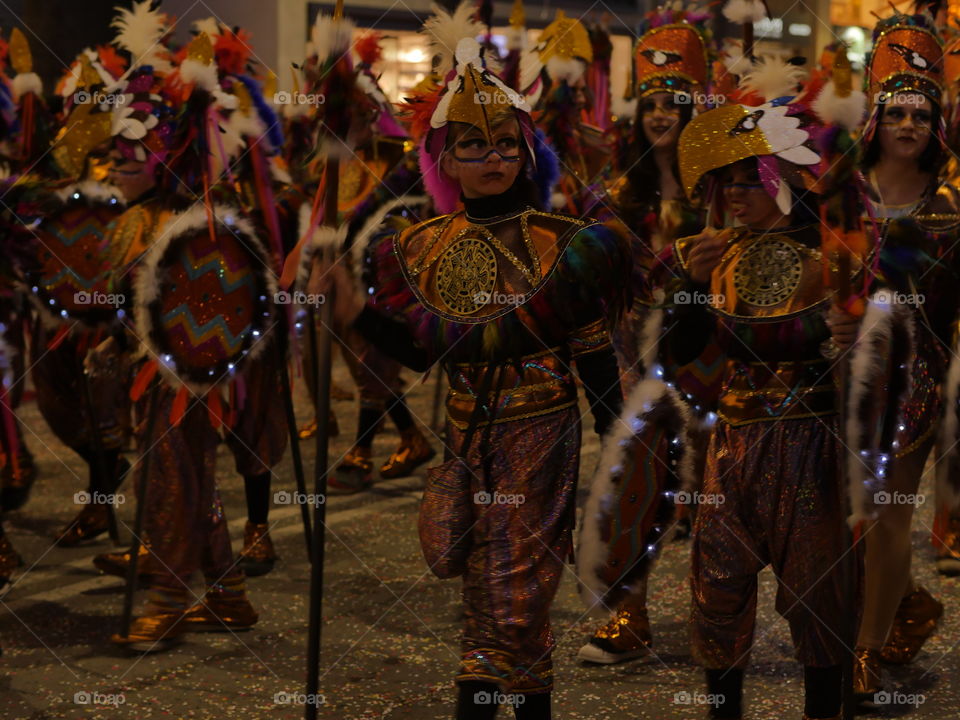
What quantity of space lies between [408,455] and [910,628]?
359 cm

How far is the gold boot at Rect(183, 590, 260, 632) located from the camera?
16.7 feet

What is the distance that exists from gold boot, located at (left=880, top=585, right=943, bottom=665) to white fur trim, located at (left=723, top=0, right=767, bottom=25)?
8.01 feet

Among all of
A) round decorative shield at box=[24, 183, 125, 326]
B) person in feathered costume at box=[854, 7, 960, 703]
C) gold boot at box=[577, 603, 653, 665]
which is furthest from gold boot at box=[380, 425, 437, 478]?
person in feathered costume at box=[854, 7, 960, 703]

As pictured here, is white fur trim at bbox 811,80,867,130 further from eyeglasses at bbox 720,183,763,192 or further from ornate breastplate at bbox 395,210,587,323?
ornate breastplate at bbox 395,210,587,323

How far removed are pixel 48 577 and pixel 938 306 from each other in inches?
152

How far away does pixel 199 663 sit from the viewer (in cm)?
475

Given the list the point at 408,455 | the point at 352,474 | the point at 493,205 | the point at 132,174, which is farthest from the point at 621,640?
the point at 408,455

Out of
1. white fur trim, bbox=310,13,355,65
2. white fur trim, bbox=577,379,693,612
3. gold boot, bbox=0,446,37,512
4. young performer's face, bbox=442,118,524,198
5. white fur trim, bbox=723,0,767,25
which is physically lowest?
gold boot, bbox=0,446,37,512

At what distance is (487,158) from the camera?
3480 millimetres

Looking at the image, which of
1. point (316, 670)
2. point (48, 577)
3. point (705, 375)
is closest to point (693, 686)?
point (705, 375)

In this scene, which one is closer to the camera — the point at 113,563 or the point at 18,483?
the point at 113,563

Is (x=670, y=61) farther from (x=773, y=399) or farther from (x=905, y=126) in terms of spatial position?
(x=773, y=399)

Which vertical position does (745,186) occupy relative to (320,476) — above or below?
above

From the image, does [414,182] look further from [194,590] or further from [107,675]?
[107,675]
